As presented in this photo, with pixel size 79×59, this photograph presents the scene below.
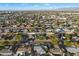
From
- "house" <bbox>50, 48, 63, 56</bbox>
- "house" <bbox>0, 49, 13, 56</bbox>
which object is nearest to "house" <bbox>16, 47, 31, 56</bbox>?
"house" <bbox>0, 49, 13, 56</bbox>

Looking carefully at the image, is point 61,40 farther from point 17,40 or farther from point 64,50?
point 17,40

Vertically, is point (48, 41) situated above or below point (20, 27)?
below

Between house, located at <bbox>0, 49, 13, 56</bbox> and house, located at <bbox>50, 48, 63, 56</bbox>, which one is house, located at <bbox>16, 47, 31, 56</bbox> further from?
house, located at <bbox>50, 48, 63, 56</bbox>

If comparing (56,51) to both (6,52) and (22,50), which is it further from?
(6,52)

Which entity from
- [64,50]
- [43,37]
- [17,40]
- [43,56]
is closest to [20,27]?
[17,40]

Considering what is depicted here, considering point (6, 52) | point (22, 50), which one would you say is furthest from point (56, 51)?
point (6, 52)

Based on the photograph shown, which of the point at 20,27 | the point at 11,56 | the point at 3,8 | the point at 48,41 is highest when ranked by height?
the point at 3,8

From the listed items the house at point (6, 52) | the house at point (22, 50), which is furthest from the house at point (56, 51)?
the house at point (6, 52)

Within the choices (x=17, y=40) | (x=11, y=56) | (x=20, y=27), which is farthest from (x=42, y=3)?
(x=11, y=56)

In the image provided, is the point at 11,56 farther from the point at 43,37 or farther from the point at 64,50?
the point at 64,50

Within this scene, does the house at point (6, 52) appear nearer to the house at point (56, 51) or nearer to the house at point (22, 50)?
the house at point (22, 50)
